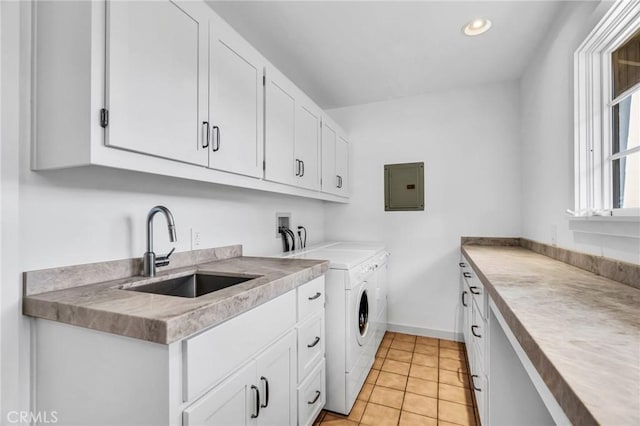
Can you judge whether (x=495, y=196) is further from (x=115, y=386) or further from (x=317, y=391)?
(x=115, y=386)

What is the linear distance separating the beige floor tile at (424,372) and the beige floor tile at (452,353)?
1.01 ft

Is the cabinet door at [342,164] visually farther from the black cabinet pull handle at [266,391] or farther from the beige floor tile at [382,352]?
the black cabinet pull handle at [266,391]

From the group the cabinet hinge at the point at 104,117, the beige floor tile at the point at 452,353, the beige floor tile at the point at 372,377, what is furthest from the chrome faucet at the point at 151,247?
the beige floor tile at the point at 452,353

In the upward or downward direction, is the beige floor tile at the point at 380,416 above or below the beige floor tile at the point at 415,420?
below

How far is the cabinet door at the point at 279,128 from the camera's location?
5.74 ft

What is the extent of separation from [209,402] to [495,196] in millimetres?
2882

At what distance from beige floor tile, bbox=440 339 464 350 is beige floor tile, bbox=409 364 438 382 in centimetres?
52

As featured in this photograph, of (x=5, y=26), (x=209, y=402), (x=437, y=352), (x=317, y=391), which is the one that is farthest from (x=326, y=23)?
(x=437, y=352)

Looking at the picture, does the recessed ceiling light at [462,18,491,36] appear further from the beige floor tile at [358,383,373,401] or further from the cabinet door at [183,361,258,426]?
the beige floor tile at [358,383,373,401]

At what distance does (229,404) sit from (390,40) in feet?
7.58

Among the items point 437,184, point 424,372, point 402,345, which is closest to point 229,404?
point 424,372

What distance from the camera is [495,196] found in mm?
2781

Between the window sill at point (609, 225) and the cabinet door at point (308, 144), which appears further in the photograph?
the cabinet door at point (308, 144)

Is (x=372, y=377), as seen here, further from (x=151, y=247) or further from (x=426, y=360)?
(x=151, y=247)
